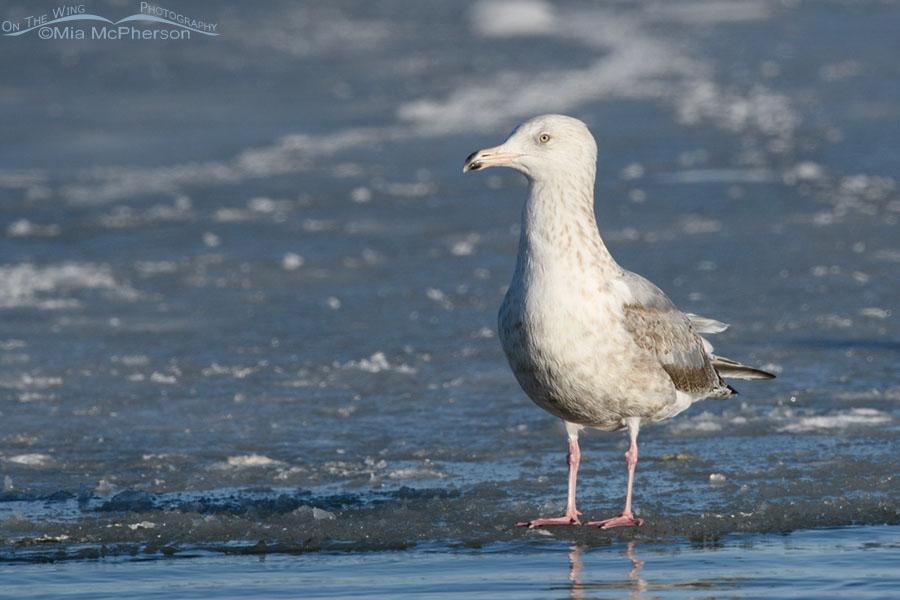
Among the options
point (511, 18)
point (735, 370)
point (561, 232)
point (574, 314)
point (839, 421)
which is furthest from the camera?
point (511, 18)

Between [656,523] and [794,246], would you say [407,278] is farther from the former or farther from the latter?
[656,523]

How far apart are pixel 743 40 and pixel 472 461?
1773cm

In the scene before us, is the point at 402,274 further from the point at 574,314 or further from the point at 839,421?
the point at 574,314

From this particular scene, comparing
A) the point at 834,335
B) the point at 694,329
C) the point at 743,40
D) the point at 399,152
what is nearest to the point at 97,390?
the point at 694,329

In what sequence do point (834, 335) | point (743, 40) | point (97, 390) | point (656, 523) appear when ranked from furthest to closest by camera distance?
1. point (743, 40)
2. point (834, 335)
3. point (97, 390)
4. point (656, 523)

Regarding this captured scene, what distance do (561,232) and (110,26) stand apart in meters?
22.0

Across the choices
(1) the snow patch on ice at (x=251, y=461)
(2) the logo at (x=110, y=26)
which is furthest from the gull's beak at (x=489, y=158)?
(2) the logo at (x=110, y=26)

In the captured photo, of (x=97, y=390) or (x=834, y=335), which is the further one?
(x=834, y=335)

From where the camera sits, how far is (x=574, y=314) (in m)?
5.71

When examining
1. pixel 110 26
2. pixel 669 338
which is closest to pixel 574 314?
pixel 669 338

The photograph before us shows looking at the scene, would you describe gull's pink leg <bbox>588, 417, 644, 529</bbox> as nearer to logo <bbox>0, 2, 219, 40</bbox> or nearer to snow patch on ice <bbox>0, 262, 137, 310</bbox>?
snow patch on ice <bbox>0, 262, 137, 310</bbox>

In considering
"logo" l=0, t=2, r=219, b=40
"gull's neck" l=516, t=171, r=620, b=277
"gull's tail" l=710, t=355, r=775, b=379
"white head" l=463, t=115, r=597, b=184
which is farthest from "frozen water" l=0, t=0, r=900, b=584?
"white head" l=463, t=115, r=597, b=184

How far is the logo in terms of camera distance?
24906mm

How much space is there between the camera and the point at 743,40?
76.2 ft
